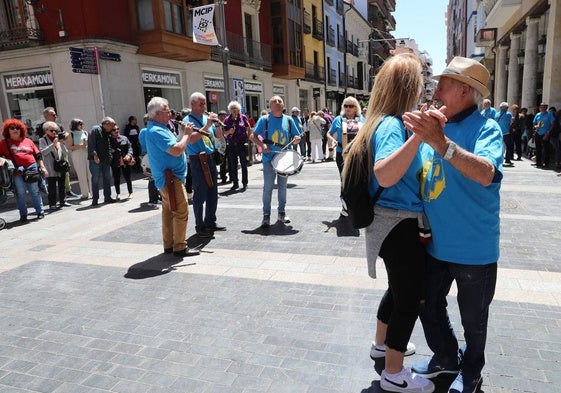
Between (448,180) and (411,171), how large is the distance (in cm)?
Answer: 20

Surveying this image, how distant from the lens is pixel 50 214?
27.0 ft

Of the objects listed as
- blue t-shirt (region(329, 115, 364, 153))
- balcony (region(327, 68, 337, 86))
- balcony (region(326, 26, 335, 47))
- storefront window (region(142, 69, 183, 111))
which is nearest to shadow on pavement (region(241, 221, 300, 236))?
blue t-shirt (region(329, 115, 364, 153))

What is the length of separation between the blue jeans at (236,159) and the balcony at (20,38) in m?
7.76

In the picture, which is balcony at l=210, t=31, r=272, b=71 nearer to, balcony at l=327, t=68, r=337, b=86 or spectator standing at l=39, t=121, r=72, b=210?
spectator standing at l=39, t=121, r=72, b=210

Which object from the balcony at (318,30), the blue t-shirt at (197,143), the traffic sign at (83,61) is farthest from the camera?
the balcony at (318,30)

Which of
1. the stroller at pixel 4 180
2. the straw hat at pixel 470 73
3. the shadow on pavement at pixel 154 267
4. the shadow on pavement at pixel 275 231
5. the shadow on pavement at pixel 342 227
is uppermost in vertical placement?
the straw hat at pixel 470 73

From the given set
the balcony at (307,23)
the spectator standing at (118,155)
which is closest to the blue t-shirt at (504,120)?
the spectator standing at (118,155)

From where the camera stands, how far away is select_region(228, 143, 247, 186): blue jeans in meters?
9.95

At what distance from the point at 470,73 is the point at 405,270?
102 centimetres

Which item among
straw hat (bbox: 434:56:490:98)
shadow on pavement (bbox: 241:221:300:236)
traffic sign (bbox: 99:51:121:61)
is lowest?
shadow on pavement (bbox: 241:221:300:236)

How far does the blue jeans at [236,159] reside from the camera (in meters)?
9.95

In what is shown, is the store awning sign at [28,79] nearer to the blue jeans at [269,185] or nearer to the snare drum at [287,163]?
the blue jeans at [269,185]

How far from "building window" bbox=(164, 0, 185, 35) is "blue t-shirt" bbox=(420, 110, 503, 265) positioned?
14.3 metres

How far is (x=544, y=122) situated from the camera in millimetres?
11188
